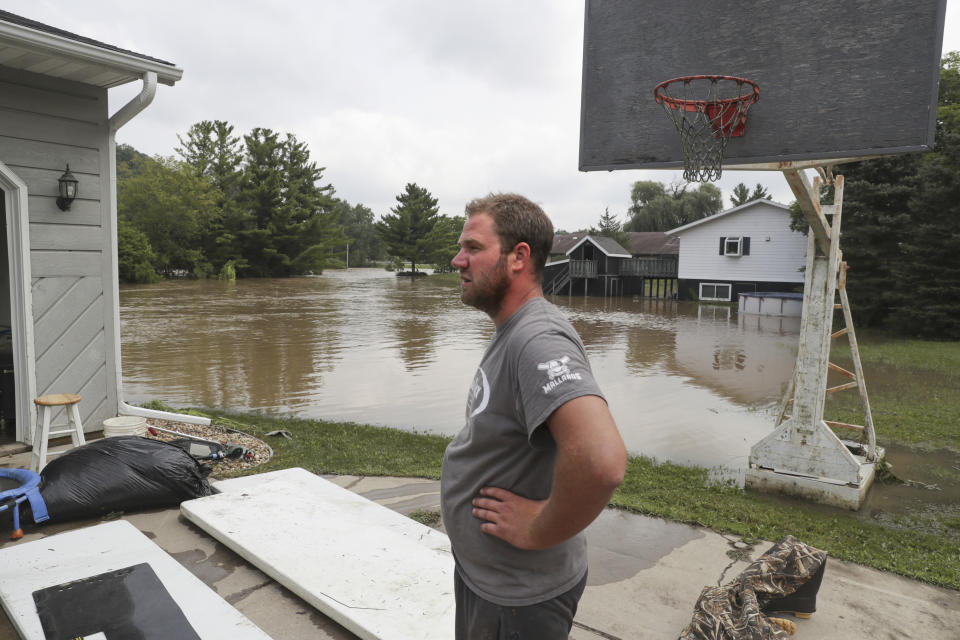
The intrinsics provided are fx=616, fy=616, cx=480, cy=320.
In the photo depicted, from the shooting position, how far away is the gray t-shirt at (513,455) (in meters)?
1.44

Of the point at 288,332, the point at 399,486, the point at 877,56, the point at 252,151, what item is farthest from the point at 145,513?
the point at 252,151

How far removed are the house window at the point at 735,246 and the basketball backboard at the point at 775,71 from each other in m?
27.0

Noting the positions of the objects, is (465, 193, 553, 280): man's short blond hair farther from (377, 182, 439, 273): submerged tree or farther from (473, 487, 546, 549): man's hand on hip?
(377, 182, 439, 273): submerged tree

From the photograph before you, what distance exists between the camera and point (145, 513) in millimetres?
4145

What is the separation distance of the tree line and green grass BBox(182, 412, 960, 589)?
39.5 meters

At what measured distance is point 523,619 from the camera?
1.55 m

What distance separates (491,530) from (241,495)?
3246 mm

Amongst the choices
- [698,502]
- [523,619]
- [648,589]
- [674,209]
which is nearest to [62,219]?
[648,589]

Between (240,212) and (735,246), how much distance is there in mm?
36414

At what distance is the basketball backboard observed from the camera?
474 cm

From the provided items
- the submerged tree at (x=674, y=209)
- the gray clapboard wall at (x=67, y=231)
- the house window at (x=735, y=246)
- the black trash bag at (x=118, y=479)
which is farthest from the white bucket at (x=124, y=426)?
the submerged tree at (x=674, y=209)

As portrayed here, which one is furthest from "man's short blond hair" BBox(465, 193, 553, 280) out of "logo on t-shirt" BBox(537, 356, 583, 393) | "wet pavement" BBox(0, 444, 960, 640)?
"wet pavement" BBox(0, 444, 960, 640)

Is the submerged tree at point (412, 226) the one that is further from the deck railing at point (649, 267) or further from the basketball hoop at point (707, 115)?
the basketball hoop at point (707, 115)

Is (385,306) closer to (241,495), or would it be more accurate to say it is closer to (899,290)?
(899,290)
